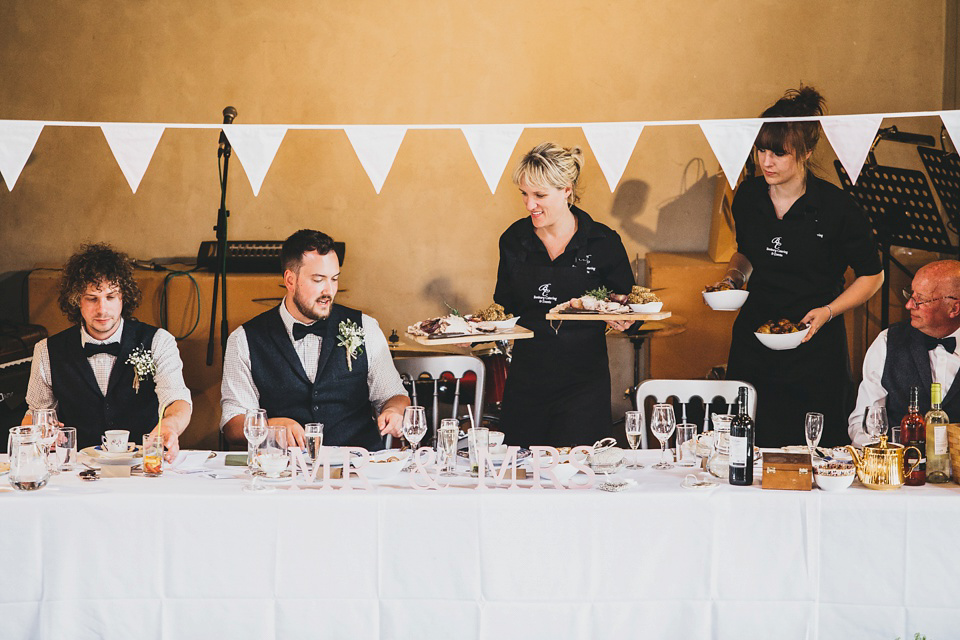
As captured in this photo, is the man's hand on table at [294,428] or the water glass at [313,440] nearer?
the water glass at [313,440]

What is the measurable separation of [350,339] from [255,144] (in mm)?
778

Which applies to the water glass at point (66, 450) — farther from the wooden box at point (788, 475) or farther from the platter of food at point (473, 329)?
the wooden box at point (788, 475)

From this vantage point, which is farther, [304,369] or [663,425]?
[304,369]

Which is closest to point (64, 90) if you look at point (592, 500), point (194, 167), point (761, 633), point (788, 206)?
point (194, 167)

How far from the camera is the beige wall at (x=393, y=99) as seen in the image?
5789mm

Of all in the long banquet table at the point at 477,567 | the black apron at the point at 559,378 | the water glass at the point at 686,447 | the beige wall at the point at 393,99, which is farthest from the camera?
the beige wall at the point at 393,99

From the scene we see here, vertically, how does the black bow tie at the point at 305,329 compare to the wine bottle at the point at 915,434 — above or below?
above

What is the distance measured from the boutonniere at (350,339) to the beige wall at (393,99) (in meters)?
2.35

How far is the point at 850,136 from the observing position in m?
3.32

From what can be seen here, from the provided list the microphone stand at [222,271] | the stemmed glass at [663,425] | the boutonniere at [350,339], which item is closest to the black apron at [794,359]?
the stemmed glass at [663,425]

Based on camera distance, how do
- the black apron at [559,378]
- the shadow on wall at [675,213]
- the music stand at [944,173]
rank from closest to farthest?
the black apron at [559,378] → the music stand at [944,173] → the shadow on wall at [675,213]

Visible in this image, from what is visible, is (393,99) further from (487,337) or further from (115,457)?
(115,457)

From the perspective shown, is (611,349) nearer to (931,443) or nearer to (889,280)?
(889,280)

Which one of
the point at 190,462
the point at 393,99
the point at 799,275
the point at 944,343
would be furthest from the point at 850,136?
the point at 393,99
